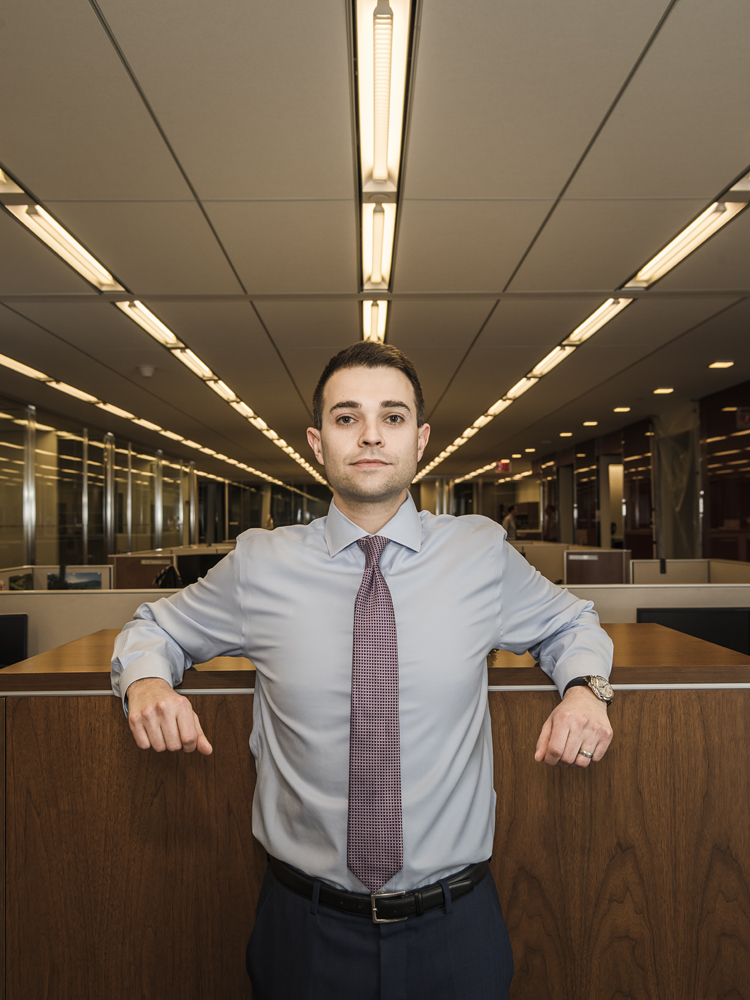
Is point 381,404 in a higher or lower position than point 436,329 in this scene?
lower

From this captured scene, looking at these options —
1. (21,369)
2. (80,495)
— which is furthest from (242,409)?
(80,495)

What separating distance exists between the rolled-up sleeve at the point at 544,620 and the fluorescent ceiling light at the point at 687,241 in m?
2.88

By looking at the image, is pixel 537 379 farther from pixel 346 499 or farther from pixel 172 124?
pixel 346 499

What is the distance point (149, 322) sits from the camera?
16.3 feet

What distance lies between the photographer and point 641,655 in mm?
1524

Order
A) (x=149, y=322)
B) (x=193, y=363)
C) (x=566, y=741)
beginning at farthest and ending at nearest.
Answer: (x=193, y=363) → (x=149, y=322) → (x=566, y=741)

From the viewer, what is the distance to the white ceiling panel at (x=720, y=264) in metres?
3.51

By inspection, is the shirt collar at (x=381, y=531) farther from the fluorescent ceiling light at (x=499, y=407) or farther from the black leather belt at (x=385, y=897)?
the fluorescent ceiling light at (x=499, y=407)

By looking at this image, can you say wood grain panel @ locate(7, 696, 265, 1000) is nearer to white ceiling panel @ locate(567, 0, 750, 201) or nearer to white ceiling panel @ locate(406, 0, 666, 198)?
white ceiling panel @ locate(406, 0, 666, 198)

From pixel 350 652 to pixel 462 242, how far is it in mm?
3056

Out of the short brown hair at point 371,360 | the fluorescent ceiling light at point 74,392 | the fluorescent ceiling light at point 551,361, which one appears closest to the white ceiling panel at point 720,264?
the fluorescent ceiling light at point 551,361

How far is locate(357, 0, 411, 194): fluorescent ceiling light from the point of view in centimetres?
204

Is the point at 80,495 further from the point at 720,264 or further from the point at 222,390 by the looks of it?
the point at 720,264

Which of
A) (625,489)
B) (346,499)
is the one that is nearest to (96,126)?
(346,499)
